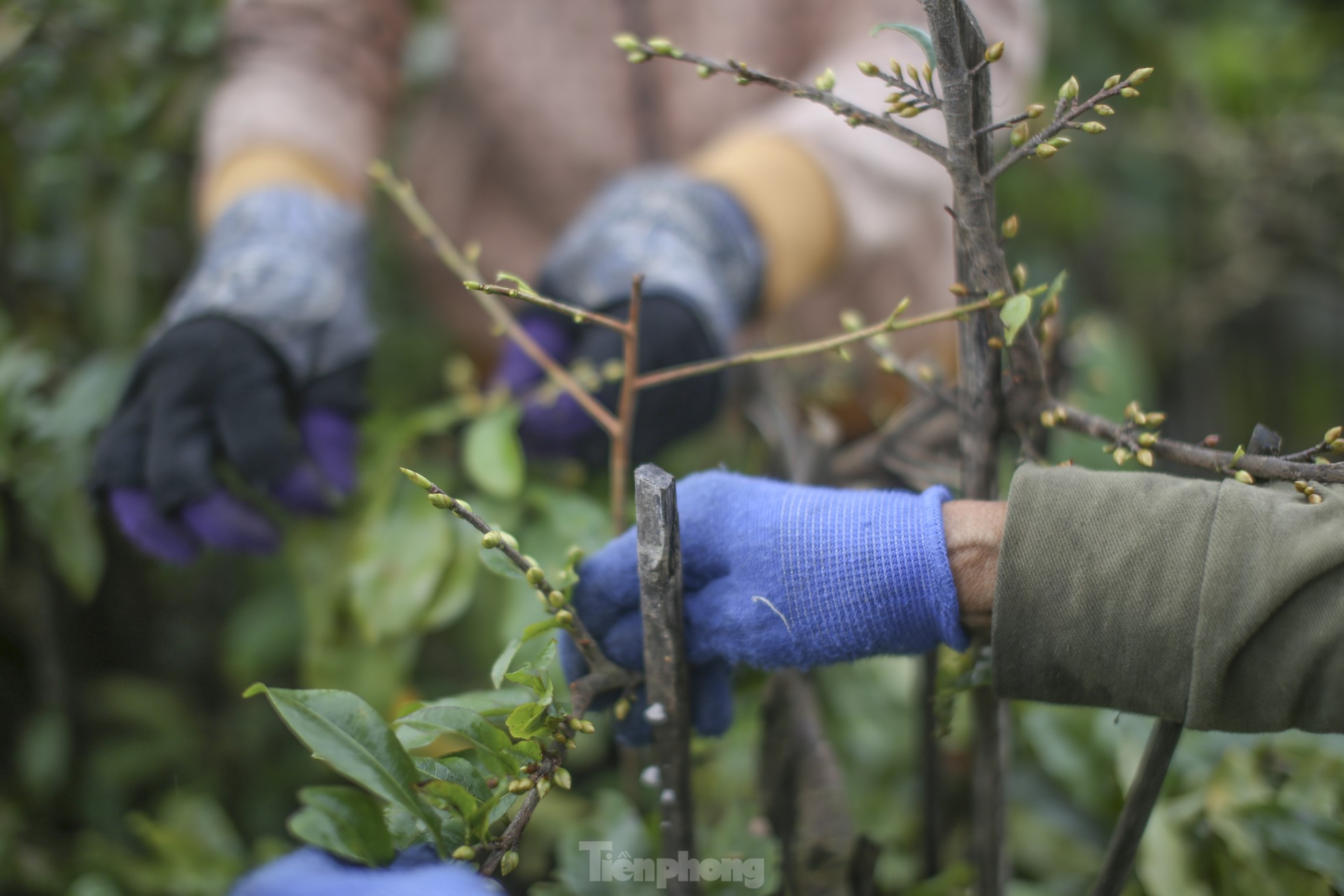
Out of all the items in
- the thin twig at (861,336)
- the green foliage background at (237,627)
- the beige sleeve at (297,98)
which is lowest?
the green foliage background at (237,627)

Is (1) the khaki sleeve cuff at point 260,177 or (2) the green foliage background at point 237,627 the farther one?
(1) the khaki sleeve cuff at point 260,177

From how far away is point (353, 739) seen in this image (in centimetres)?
47

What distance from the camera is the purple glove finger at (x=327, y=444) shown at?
0.91 metres

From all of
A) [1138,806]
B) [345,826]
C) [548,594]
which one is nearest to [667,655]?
[548,594]

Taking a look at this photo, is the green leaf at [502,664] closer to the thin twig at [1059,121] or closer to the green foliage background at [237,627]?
the green foliage background at [237,627]

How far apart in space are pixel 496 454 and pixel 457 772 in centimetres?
40

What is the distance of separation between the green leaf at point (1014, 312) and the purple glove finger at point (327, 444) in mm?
680

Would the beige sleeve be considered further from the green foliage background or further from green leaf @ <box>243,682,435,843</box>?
green leaf @ <box>243,682,435,843</box>

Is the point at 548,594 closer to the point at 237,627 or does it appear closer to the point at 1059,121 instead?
the point at 1059,121

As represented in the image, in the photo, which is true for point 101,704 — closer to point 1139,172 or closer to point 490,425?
point 490,425

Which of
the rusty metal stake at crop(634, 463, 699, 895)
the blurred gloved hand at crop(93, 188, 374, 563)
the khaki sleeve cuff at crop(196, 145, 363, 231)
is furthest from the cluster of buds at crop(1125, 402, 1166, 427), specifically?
the khaki sleeve cuff at crop(196, 145, 363, 231)

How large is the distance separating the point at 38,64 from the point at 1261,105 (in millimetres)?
2406

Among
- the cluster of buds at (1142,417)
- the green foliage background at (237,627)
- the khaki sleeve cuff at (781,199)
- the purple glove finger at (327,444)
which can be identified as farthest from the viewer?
the khaki sleeve cuff at (781,199)

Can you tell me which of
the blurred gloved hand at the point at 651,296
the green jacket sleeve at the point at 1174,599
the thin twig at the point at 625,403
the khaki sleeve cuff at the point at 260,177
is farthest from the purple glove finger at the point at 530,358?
the green jacket sleeve at the point at 1174,599
